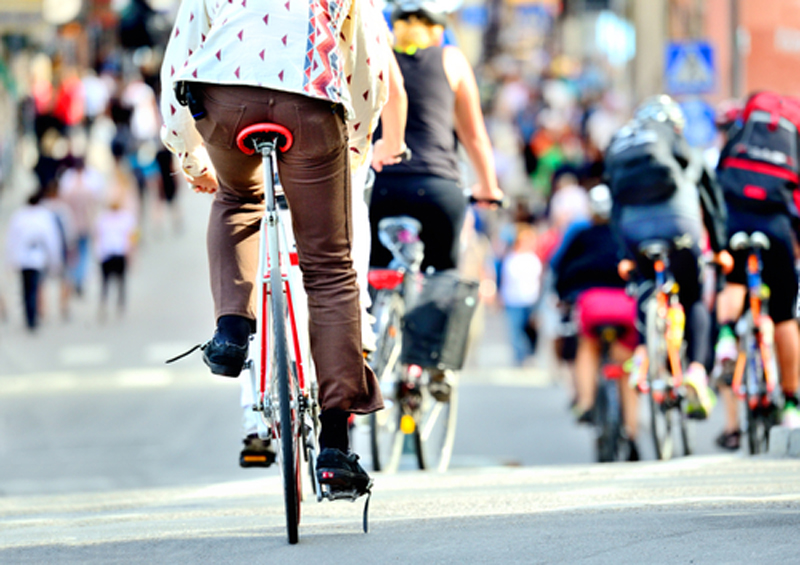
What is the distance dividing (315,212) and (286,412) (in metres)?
0.60

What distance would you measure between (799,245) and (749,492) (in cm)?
474

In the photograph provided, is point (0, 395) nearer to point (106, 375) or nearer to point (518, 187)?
point (106, 375)

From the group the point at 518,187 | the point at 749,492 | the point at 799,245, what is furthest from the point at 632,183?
the point at 518,187

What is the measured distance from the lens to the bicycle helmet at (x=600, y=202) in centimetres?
1255

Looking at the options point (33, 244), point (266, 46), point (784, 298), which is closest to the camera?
point (266, 46)

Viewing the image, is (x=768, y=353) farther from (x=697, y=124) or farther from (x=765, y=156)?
(x=697, y=124)

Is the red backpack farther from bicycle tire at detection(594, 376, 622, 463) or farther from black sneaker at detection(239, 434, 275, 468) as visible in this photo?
black sneaker at detection(239, 434, 275, 468)

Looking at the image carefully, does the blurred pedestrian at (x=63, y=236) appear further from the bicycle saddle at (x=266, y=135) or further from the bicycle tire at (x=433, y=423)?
the bicycle saddle at (x=266, y=135)

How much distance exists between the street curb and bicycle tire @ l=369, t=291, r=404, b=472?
5.97 feet

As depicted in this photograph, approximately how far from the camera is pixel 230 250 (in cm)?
525

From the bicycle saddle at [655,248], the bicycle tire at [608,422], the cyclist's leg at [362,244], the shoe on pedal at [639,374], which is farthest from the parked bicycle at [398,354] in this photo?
the bicycle tire at [608,422]

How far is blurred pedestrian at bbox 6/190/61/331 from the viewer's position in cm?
2162

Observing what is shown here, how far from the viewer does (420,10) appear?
26.9ft

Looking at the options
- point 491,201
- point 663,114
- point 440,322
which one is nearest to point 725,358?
point 663,114
